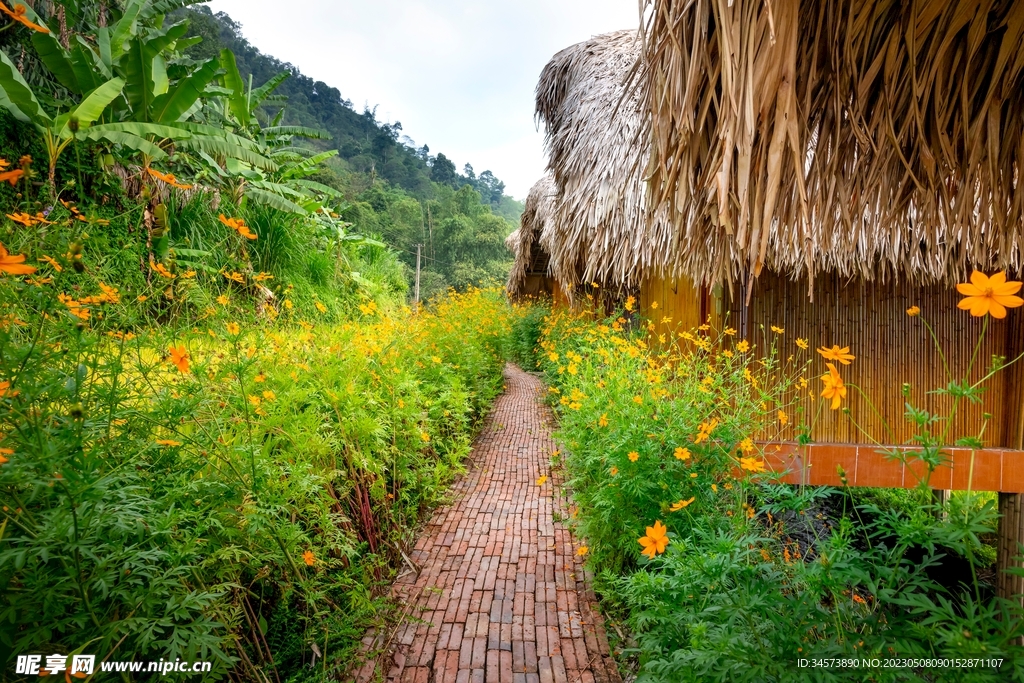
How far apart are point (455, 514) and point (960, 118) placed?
336cm

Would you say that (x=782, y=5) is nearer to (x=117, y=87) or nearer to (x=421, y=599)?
(x=421, y=599)

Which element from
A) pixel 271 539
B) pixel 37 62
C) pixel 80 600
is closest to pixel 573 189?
pixel 271 539

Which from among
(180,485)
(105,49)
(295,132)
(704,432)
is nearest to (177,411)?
(180,485)

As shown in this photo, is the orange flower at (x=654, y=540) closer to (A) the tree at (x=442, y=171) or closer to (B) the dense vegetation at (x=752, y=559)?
(B) the dense vegetation at (x=752, y=559)

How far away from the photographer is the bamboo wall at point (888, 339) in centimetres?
377

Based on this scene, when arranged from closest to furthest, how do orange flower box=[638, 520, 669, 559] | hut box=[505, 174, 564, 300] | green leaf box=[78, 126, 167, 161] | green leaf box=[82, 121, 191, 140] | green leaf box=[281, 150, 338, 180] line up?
1. orange flower box=[638, 520, 669, 559]
2. green leaf box=[78, 126, 167, 161]
3. green leaf box=[82, 121, 191, 140]
4. green leaf box=[281, 150, 338, 180]
5. hut box=[505, 174, 564, 300]

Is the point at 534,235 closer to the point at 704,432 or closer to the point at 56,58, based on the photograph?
the point at 56,58

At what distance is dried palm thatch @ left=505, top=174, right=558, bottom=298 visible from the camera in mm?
8180

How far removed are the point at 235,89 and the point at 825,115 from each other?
7.78 metres

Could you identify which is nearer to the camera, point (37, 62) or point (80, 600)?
point (80, 600)

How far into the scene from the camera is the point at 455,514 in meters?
3.42

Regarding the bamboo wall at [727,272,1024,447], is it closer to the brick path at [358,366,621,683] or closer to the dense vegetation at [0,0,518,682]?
the brick path at [358,366,621,683]

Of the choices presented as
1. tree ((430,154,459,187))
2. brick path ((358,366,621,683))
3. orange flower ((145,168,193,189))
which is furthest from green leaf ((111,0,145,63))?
tree ((430,154,459,187))

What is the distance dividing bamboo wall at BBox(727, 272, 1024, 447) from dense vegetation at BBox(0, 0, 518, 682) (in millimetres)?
3000
